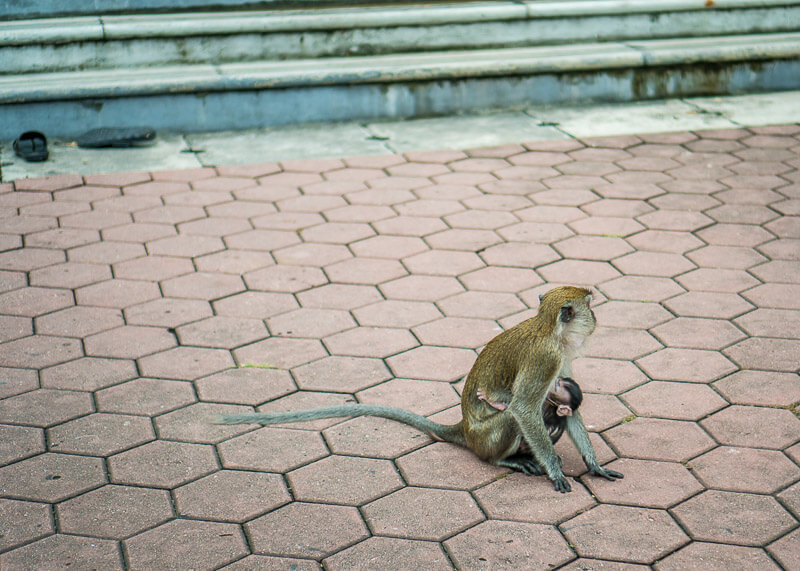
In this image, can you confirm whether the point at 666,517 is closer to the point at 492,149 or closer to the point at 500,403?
the point at 500,403

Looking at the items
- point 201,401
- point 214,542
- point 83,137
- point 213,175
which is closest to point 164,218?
point 213,175

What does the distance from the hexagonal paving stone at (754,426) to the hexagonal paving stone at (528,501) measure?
660mm

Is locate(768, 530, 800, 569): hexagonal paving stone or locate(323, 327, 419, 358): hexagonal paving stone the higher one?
locate(323, 327, 419, 358): hexagonal paving stone

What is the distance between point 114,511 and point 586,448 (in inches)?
62.9

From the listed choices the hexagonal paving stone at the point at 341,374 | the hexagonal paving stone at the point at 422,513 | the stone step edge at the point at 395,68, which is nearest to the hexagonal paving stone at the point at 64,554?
the hexagonal paving stone at the point at 422,513

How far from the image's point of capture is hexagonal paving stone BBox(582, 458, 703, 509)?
320 centimetres

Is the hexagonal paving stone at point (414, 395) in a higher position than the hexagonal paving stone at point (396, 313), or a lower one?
lower

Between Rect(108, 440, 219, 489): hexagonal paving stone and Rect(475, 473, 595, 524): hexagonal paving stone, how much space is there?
0.97 m

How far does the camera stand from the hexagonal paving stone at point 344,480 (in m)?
3.24

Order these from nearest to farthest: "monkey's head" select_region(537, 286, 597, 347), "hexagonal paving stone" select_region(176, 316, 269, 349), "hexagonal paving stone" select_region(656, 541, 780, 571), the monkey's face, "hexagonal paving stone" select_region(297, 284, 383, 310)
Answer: "hexagonal paving stone" select_region(656, 541, 780, 571) → "monkey's head" select_region(537, 286, 597, 347) → the monkey's face → "hexagonal paving stone" select_region(176, 316, 269, 349) → "hexagonal paving stone" select_region(297, 284, 383, 310)

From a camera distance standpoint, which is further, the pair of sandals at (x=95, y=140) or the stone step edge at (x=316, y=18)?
the stone step edge at (x=316, y=18)

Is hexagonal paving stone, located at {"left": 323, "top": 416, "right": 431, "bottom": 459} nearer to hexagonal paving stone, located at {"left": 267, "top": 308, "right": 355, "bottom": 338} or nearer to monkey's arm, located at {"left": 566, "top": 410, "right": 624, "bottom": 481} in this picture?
monkey's arm, located at {"left": 566, "top": 410, "right": 624, "bottom": 481}

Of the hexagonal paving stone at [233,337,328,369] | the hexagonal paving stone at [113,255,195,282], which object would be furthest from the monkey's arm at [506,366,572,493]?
the hexagonal paving stone at [113,255,195,282]

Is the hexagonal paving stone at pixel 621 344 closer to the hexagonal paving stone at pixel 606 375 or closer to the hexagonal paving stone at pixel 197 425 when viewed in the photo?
the hexagonal paving stone at pixel 606 375
